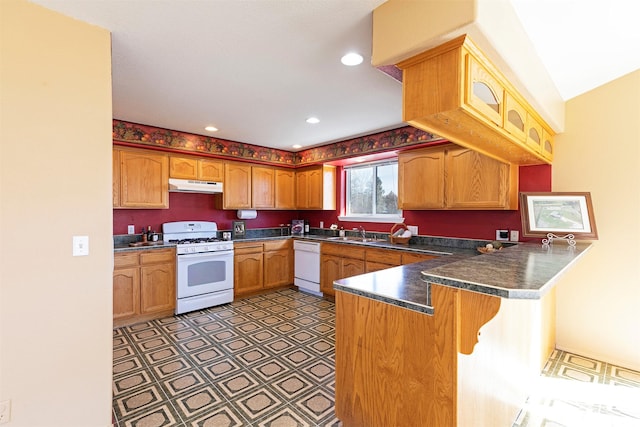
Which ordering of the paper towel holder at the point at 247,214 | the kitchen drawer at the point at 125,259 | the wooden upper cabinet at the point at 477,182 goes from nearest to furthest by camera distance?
the wooden upper cabinet at the point at 477,182
the kitchen drawer at the point at 125,259
the paper towel holder at the point at 247,214

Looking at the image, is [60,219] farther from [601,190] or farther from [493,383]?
[601,190]

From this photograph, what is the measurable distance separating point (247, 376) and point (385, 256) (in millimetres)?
2064

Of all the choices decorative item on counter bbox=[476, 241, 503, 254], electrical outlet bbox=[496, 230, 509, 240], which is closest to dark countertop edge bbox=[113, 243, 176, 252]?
decorative item on counter bbox=[476, 241, 503, 254]

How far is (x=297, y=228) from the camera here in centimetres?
557

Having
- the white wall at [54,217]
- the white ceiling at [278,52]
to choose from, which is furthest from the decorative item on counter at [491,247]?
the white wall at [54,217]

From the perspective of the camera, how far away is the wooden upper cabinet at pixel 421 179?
350 cm

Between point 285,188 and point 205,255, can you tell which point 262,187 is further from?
point 205,255

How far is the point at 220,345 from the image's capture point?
9.77 ft

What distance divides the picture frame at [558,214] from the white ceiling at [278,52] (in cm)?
95

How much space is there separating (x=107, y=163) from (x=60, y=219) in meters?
0.39

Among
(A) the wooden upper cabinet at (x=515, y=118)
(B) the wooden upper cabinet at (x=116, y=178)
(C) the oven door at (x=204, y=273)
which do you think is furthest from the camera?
(C) the oven door at (x=204, y=273)

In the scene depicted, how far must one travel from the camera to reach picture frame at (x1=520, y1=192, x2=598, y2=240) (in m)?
2.46

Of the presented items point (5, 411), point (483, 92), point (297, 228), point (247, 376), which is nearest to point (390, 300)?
point (483, 92)

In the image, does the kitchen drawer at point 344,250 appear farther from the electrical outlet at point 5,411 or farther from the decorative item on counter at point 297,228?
the electrical outlet at point 5,411
